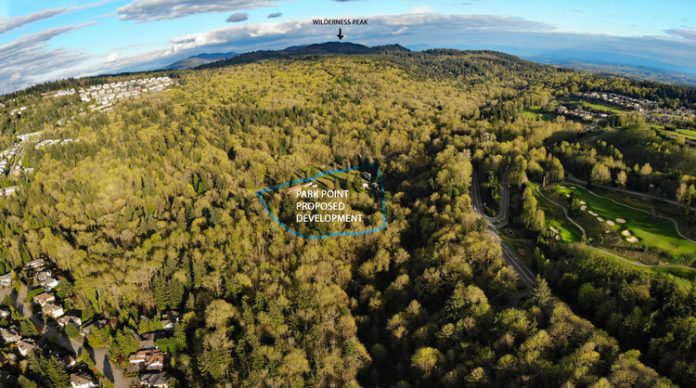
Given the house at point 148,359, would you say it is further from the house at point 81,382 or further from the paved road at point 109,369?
the house at point 81,382

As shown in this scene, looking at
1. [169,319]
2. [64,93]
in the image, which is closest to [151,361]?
[169,319]

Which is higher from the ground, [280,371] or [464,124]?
[464,124]

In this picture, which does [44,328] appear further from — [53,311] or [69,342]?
[69,342]

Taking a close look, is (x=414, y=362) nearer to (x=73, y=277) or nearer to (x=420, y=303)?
(x=420, y=303)

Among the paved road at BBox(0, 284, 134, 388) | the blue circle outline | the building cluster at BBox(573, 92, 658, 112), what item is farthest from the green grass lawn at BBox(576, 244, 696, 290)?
the building cluster at BBox(573, 92, 658, 112)

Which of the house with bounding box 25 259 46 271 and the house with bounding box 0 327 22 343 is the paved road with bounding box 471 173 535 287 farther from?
the house with bounding box 25 259 46 271

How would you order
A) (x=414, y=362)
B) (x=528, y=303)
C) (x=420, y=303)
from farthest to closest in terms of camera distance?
(x=420, y=303) → (x=528, y=303) → (x=414, y=362)

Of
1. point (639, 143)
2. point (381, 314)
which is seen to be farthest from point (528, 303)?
point (639, 143)
